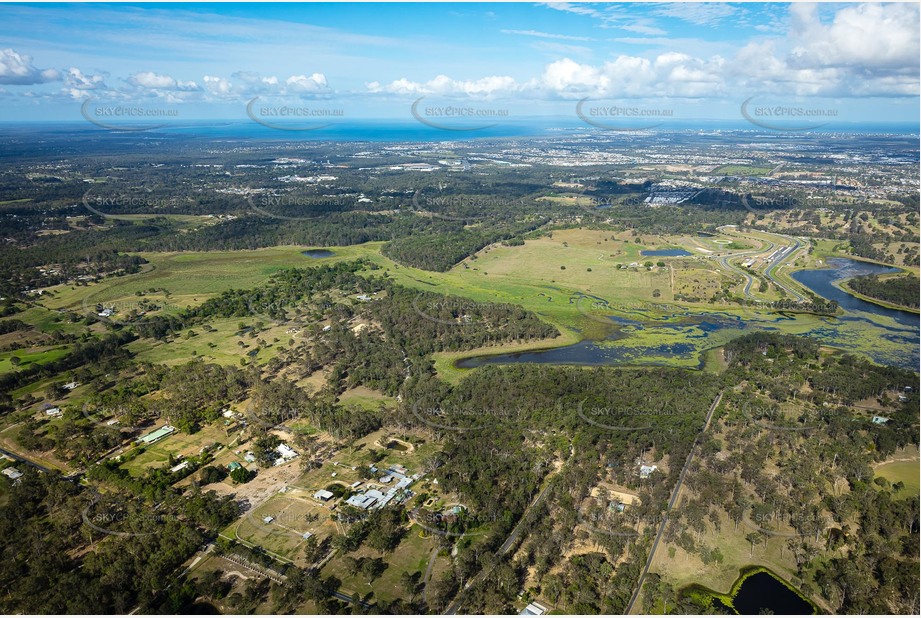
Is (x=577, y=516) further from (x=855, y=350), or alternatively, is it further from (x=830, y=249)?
(x=830, y=249)

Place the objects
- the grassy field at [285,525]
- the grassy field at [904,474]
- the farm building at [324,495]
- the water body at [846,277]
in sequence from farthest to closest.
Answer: the water body at [846,277] < the grassy field at [904,474] < the farm building at [324,495] < the grassy field at [285,525]

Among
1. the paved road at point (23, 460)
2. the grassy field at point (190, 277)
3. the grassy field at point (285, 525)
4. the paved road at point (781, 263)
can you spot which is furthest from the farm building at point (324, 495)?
the paved road at point (781, 263)

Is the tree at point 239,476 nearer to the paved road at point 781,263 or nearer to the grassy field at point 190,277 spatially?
the grassy field at point 190,277

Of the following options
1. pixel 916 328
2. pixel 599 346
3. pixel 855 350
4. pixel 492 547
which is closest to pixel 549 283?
pixel 599 346

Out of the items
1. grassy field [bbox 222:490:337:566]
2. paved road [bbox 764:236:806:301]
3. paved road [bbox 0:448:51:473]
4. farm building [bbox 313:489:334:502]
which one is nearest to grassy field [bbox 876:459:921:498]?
farm building [bbox 313:489:334:502]

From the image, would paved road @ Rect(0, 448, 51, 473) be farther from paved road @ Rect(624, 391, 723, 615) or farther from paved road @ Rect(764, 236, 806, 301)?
paved road @ Rect(764, 236, 806, 301)
